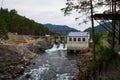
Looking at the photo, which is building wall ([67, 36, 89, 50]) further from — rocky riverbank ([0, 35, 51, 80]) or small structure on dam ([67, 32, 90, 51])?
rocky riverbank ([0, 35, 51, 80])

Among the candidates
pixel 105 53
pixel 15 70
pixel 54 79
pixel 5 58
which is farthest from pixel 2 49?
pixel 105 53

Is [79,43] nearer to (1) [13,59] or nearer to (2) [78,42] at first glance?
(2) [78,42]

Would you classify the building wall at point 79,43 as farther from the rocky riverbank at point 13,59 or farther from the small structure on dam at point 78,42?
the rocky riverbank at point 13,59

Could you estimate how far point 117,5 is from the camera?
28.2 metres

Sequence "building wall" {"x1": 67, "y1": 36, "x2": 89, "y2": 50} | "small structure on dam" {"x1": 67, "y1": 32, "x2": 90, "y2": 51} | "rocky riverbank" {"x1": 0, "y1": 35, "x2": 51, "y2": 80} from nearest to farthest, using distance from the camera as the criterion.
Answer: "rocky riverbank" {"x1": 0, "y1": 35, "x2": 51, "y2": 80}, "building wall" {"x1": 67, "y1": 36, "x2": 89, "y2": 50}, "small structure on dam" {"x1": 67, "y1": 32, "x2": 90, "y2": 51}

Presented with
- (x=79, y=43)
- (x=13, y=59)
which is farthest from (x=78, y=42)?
(x=13, y=59)

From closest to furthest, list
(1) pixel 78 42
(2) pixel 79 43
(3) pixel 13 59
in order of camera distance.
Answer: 1. (3) pixel 13 59
2. (2) pixel 79 43
3. (1) pixel 78 42

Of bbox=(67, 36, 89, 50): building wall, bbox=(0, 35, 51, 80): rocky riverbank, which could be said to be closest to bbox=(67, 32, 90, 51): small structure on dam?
bbox=(67, 36, 89, 50): building wall

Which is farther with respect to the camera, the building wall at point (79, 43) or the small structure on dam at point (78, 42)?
the small structure on dam at point (78, 42)

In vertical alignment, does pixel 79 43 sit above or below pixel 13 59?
above

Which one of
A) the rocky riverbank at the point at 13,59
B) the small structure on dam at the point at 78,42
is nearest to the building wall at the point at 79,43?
the small structure on dam at the point at 78,42

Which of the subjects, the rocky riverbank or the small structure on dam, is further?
the small structure on dam

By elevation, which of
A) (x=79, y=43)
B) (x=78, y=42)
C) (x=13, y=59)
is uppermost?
(x=78, y=42)

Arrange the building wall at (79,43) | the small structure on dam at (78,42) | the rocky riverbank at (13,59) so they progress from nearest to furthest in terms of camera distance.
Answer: the rocky riverbank at (13,59) → the building wall at (79,43) → the small structure on dam at (78,42)
